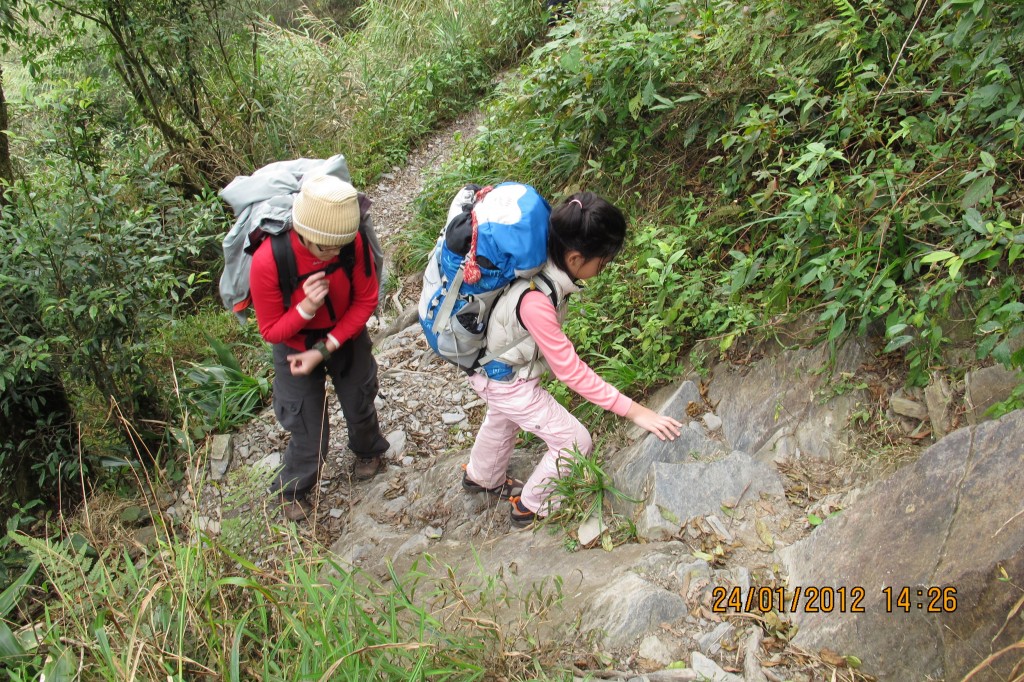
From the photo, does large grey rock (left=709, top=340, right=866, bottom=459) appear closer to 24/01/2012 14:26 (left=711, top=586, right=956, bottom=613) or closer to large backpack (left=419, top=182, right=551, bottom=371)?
24/01/2012 14:26 (left=711, top=586, right=956, bottom=613)

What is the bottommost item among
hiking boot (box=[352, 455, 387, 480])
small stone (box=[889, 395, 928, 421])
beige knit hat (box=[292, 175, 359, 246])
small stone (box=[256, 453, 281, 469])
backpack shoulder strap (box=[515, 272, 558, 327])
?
hiking boot (box=[352, 455, 387, 480])

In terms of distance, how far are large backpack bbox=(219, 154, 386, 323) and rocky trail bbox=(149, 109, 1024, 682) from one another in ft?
2.56

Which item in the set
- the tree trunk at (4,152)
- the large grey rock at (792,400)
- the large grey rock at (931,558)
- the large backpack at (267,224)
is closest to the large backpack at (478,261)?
the large backpack at (267,224)

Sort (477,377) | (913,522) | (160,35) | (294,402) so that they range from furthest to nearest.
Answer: (160,35) → (294,402) → (477,377) → (913,522)

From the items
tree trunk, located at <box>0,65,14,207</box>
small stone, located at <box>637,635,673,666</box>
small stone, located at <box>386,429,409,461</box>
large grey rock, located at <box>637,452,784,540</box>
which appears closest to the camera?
small stone, located at <box>637,635,673,666</box>

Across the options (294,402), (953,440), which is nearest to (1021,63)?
(953,440)

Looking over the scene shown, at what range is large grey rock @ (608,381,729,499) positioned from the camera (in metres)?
3.03

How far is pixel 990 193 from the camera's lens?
267 centimetres

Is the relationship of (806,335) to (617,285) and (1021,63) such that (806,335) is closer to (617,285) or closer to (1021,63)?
(617,285)

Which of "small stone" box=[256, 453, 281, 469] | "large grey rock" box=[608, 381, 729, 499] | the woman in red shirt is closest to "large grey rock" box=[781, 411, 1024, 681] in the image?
"large grey rock" box=[608, 381, 729, 499]

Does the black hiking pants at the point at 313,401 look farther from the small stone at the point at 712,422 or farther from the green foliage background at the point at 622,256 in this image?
the small stone at the point at 712,422

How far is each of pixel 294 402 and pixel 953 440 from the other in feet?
9.10

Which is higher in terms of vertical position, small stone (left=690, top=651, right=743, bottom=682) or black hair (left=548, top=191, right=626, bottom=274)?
black hair (left=548, top=191, right=626, bottom=274)

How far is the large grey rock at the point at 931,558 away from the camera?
6.57 ft
